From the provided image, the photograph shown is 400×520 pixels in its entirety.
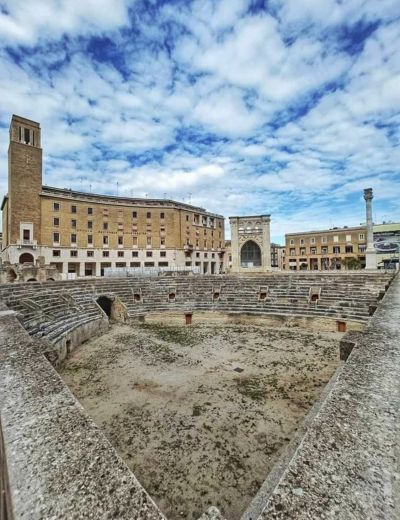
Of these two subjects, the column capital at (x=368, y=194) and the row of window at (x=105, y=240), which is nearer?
the column capital at (x=368, y=194)

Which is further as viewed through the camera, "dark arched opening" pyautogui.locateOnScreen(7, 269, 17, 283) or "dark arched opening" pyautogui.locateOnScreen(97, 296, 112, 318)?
"dark arched opening" pyautogui.locateOnScreen(7, 269, 17, 283)

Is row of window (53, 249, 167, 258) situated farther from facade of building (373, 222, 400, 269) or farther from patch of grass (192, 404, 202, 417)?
patch of grass (192, 404, 202, 417)

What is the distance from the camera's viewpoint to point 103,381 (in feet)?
30.8

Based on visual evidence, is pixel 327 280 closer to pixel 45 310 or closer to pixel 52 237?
pixel 45 310

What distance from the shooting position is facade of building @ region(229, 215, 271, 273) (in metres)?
42.3

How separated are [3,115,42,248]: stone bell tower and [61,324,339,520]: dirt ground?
2876cm

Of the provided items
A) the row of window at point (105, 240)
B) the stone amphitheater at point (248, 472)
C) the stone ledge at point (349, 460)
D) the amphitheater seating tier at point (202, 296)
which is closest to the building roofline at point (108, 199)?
the row of window at point (105, 240)

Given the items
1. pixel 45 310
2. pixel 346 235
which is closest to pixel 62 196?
pixel 45 310

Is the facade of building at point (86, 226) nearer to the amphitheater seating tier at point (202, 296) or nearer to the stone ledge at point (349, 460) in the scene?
the amphitheater seating tier at point (202, 296)

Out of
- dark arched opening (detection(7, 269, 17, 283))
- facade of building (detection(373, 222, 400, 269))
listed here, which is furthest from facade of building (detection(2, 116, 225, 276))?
facade of building (detection(373, 222, 400, 269))

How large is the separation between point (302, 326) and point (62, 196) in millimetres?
38439

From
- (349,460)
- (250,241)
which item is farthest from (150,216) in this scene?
(349,460)

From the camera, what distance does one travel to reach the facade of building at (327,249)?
2116 inches

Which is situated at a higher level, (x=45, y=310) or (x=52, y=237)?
(x=52, y=237)
